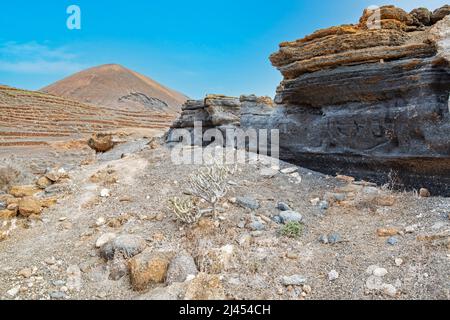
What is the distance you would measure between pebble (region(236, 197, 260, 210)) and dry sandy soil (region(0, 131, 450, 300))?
11cm

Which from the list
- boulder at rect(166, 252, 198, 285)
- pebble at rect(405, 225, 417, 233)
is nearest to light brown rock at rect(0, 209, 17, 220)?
boulder at rect(166, 252, 198, 285)

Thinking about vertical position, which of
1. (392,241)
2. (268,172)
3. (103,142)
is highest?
(103,142)

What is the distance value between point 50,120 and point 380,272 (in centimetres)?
3919

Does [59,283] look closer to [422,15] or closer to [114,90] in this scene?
[422,15]

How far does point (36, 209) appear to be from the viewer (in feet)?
24.4

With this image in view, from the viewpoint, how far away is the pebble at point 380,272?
4.50 metres

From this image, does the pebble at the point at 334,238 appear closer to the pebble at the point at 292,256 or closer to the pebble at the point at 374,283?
the pebble at the point at 292,256

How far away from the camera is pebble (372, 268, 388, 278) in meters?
4.50

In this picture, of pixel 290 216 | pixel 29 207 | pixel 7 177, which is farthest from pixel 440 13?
pixel 7 177

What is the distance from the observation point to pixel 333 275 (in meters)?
4.64

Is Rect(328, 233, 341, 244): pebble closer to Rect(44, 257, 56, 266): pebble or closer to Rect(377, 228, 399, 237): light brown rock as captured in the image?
Rect(377, 228, 399, 237): light brown rock

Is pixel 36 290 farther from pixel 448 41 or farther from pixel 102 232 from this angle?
pixel 448 41
